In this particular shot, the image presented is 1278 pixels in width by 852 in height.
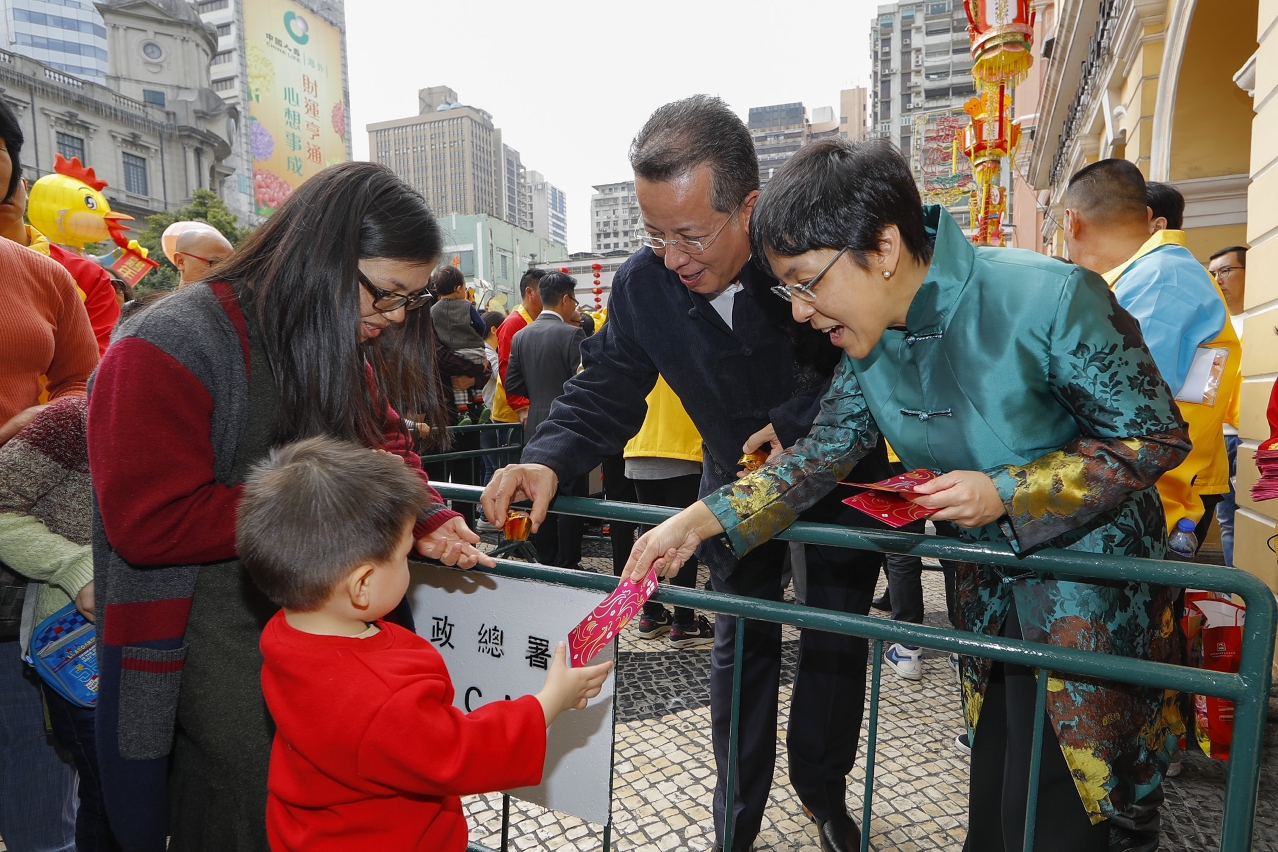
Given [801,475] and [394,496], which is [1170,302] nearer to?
[801,475]

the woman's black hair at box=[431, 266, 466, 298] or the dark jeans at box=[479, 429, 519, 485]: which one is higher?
the woman's black hair at box=[431, 266, 466, 298]

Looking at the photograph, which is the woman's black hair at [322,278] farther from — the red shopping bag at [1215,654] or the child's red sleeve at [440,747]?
the red shopping bag at [1215,654]

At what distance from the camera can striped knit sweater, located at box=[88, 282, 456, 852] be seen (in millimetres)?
1189

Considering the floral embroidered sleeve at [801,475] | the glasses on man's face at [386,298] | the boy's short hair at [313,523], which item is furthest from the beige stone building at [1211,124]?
the boy's short hair at [313,523]

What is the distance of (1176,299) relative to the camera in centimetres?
282

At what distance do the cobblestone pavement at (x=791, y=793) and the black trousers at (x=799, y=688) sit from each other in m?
0.31

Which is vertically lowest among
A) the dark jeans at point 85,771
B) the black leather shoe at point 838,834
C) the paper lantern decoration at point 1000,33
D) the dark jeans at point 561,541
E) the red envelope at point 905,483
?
the black leather shoe at point 838,834

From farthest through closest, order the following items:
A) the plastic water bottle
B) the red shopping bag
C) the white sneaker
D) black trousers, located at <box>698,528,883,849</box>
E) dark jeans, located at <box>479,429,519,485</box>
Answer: dark jeans, located at <box>479,429,519,485</box> → the white sneaker → the plastic water bottle → the red shopping bag → black trousers, located at <box>698,528,883,849</box>

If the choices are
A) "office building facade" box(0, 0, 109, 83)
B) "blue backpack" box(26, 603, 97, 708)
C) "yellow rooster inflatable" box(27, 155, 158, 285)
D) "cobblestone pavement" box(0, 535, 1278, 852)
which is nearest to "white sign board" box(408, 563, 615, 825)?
"blue backpack" box(26, 603, 97, 708)

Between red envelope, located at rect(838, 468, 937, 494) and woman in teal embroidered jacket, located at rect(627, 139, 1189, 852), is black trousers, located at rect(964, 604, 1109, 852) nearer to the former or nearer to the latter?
woman in teal embroidered jacket, located at rect(627, 139, 1189, 852)

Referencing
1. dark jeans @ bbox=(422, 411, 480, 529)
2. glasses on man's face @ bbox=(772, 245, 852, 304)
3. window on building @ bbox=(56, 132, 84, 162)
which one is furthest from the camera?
window on building @ bbox=(56, 132, 84, 162)

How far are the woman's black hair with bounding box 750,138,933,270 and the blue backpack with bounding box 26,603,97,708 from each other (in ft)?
5.65

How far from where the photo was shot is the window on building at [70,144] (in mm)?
37656

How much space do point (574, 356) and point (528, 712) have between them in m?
4.17
